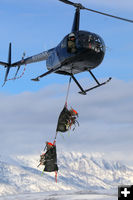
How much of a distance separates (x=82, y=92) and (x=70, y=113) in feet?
6.65

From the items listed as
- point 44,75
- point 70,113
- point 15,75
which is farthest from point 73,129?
point 15,75

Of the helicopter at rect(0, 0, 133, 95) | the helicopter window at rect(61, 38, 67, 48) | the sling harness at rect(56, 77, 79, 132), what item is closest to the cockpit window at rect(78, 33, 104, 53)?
the helicopter at rect(0, 0, 133, 95)

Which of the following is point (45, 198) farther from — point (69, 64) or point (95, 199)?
point (69, 64)

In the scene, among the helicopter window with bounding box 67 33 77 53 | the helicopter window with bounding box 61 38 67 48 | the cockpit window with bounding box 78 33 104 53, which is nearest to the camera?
the cockpit window with bounding box 78 33 104 53

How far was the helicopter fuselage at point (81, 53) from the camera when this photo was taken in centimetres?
3180

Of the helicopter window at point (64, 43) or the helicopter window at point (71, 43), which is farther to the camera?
the helicopter window at point (64, 43)

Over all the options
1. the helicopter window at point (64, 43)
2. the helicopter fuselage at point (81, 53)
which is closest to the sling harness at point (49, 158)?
the helicopter fuselage at point (81, 53)

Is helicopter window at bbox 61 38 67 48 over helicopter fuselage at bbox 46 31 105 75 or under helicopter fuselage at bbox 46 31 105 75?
over

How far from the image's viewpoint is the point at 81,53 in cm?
3184

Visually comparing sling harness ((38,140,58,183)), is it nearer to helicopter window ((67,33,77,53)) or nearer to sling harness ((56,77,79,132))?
sling harness ((56,77,79,132))

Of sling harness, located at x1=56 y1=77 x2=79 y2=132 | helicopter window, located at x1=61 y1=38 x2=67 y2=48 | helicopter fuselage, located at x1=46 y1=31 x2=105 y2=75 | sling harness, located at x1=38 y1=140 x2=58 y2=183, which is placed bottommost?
sling harness, located at x1=38 y1=140 x2=58 y2=183

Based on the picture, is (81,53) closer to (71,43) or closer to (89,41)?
(89,41)

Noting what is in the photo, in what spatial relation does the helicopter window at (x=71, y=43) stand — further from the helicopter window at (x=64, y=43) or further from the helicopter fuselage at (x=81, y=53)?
the helicopter window at (x=64, y=43)

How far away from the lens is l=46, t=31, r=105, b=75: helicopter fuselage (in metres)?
31.8
